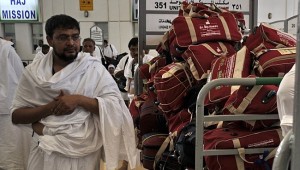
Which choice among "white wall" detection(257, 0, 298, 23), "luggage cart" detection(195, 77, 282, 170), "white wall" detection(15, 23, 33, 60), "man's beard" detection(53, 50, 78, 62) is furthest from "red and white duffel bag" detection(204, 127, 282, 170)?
"white wall" detection(15, 23, 33, 60)

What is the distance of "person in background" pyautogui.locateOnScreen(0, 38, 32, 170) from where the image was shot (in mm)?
2979

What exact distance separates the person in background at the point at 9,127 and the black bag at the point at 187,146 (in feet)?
5.76

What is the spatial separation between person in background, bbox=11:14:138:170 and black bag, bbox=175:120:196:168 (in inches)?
14.1

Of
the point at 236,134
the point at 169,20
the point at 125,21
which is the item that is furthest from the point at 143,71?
the point at 125,21

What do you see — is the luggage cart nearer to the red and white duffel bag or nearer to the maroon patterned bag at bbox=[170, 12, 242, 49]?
the red and white duffel bag

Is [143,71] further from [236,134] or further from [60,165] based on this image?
[236,134]

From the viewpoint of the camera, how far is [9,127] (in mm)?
3088

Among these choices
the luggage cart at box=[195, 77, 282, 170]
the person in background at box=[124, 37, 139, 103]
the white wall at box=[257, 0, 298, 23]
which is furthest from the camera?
the white wall at box=[257, 0, 298, 23]

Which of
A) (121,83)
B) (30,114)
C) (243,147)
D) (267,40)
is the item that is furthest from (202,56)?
(121,83)

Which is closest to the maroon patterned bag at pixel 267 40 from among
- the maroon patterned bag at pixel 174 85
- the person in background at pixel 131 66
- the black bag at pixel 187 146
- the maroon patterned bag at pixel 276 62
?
the maroon patterned bag at pixel 276 62

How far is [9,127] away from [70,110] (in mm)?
1591

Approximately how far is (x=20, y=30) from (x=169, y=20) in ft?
29.2

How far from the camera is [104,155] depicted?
194 centimetres

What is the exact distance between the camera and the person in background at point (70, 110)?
180 cm
